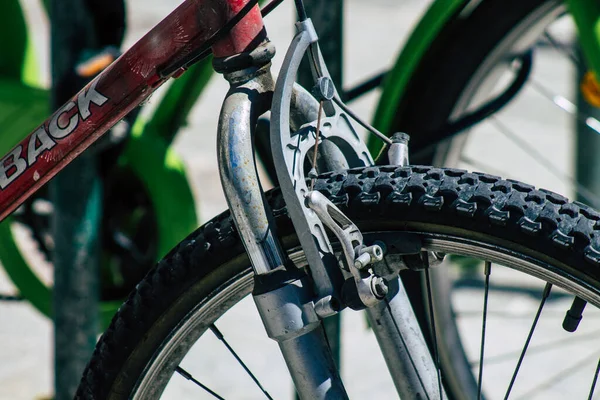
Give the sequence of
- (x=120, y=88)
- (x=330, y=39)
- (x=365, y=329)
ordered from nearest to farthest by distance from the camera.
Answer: (x=120, y=88), (x=330, y=39), (x=365, y=329)

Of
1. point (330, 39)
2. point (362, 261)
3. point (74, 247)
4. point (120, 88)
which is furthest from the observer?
point (74, 247)

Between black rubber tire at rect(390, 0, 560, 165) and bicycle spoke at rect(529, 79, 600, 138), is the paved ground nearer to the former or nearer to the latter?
bicycle spoke at rect(529, 79, 600, 138)

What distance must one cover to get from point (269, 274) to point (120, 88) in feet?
1.09

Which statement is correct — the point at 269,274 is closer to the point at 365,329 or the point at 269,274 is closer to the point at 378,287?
the point at 378,287

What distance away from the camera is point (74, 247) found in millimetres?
1897

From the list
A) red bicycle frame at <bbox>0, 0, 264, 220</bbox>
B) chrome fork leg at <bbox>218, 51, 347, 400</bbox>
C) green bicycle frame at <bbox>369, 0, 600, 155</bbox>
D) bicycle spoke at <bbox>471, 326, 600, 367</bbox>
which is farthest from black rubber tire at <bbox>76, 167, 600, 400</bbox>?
bicycle spoke at <bbox>471, 326, 600, 367</bbox>

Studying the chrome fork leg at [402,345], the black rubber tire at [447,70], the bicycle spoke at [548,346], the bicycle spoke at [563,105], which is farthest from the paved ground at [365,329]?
the chrome fork leg at [402,345]

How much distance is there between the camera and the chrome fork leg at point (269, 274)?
1.20 metres

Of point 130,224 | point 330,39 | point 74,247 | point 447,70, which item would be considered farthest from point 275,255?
point 130,224

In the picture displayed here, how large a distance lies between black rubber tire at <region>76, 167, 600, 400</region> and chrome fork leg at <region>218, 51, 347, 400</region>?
0.20 feet

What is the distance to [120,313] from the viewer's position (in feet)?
4.49

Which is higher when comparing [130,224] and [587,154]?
[587,154]

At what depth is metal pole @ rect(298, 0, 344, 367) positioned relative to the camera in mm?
1764

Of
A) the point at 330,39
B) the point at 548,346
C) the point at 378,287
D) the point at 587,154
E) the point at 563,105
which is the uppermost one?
the point at 587,154
